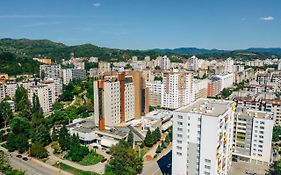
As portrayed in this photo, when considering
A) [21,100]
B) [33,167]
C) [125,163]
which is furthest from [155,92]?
[33,167]

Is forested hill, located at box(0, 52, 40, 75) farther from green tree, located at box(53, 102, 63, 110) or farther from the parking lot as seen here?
the parking lot

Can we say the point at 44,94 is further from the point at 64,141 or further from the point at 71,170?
the point at 71,170

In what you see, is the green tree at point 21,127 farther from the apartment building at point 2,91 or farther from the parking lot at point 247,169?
the parking lot at point 247,169

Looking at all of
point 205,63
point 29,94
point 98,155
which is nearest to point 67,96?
point 29,94

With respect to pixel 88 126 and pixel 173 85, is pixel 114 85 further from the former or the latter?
pixel 173 85

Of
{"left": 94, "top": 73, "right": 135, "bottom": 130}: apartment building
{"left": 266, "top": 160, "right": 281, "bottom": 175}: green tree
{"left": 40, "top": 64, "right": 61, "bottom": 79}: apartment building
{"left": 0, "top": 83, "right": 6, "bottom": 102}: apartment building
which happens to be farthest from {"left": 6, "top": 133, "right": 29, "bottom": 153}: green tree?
{"left": 40, "top": 64, "right": 61, "bottom": 79}: apartment building
